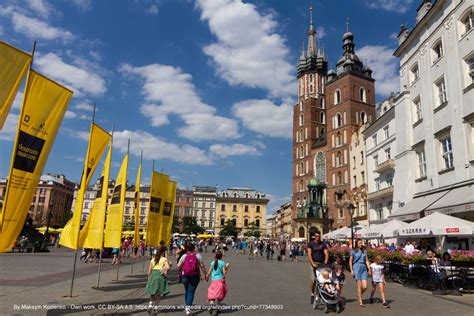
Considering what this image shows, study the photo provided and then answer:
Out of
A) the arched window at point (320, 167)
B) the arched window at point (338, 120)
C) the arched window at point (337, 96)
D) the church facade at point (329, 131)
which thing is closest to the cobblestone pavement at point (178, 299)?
the church facade at point (329, 131)

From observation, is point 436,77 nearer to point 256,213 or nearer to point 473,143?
point 473,143

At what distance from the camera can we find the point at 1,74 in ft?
24.9

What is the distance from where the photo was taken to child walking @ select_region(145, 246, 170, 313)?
29.0ft

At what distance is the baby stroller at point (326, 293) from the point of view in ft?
31.6

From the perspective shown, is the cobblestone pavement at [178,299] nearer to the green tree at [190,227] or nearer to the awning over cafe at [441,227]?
the awning over cafe at [441,227]

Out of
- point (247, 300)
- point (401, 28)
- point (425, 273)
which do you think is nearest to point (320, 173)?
point (401, 28)

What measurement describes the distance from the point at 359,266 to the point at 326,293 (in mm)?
1886

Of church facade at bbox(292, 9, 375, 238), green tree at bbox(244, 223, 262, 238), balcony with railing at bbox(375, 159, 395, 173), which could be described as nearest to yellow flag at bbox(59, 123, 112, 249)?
balcony with railing at bbox(375, 159, 395, 173)

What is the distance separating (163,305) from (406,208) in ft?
65.7

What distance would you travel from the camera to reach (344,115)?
67750 millimetres

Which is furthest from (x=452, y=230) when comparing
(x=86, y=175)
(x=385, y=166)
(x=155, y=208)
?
(x=385, y=166)

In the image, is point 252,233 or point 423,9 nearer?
point 423,9

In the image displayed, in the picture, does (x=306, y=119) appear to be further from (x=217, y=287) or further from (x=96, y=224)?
(x=217, y=287)

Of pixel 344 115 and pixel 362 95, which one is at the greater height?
pixel 362 95
